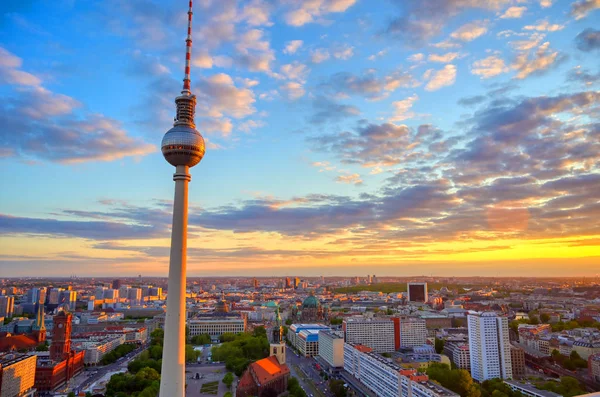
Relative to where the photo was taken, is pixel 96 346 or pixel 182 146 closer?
pixel 182 146

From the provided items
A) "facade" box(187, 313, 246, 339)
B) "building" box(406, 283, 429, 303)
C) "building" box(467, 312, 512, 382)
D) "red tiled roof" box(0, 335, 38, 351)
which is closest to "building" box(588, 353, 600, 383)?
"building" box(467, 312, 512, 382)

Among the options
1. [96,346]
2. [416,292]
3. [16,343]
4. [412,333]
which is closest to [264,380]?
[96,346]

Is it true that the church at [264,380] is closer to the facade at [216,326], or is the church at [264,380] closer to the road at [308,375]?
the road at [308,375]

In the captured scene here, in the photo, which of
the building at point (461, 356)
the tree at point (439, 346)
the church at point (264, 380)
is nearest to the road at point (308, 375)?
the church at point (264, 380)

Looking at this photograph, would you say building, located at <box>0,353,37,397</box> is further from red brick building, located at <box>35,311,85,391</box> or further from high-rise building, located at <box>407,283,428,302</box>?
high-rise building, located at <box>407,283,428,302</box>

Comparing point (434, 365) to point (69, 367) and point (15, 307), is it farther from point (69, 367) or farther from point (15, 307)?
point (15, 307)

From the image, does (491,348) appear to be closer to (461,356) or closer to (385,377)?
(461,356)

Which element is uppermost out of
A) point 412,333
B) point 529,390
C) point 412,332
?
point 412,332
